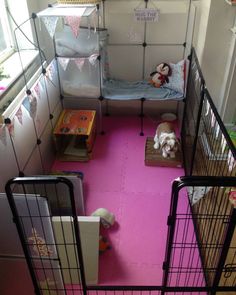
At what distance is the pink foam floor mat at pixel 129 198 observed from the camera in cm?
190

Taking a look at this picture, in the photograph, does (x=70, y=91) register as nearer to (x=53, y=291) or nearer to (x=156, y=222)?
(x=156, y=222)

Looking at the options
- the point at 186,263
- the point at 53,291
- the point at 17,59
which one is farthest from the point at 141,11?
the point at 53,291

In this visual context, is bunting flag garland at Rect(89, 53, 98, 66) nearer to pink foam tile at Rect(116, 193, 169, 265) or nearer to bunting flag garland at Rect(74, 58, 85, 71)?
bunting flag garland at Rect(74, 58, 85, 71)

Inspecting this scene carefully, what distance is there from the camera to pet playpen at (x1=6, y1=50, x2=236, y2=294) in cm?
125

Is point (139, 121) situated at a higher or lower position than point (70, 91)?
lower

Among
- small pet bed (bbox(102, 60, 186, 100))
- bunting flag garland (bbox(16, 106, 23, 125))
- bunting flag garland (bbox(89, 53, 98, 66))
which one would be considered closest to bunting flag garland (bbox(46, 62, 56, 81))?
bunting flag garland (bbox(89, 53, 98, 66))

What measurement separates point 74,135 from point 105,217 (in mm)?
1019

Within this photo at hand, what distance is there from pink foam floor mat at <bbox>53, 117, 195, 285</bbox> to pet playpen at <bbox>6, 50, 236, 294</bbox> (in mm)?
112

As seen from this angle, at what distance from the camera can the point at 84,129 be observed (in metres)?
2.68

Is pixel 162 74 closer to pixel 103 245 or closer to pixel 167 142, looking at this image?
pixel 167 142

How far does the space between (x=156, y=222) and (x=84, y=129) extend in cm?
102

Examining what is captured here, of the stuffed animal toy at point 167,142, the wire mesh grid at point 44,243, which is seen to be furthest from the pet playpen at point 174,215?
the stuffed animal toy at point 167,142

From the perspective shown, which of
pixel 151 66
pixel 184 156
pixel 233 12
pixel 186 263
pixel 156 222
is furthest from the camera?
pixel 151 66

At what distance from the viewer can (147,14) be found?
269 centimetres
